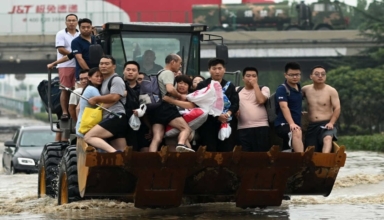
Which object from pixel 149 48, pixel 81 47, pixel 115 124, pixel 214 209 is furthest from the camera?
pixel 149 48

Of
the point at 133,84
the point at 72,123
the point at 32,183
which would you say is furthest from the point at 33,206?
the point at 32,183

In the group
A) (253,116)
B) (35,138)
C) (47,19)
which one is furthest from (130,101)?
(47,19)

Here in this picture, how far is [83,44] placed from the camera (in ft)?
53.1

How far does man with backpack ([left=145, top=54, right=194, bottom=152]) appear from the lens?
13531mm

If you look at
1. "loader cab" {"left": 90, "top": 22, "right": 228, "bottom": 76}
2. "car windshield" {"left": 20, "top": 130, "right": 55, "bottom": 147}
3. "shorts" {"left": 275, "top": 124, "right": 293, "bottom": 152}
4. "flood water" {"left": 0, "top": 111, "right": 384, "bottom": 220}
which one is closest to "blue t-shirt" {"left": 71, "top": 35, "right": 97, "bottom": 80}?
"loader cab" {"left": 90, "top": 22, "right": 228, "bottom": 76}

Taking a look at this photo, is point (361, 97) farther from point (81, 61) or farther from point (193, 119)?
point (193, 119)

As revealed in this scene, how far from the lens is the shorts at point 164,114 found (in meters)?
13.6

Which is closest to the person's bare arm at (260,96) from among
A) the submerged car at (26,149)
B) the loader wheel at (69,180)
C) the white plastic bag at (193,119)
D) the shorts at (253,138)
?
the shorts at (253,138)

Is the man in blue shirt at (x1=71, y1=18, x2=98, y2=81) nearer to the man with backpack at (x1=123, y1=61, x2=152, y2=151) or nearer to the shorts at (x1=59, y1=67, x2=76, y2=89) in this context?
the shorts at (x1=59, y1=67, x2=76, y2=89)

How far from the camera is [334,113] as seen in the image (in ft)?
45.8

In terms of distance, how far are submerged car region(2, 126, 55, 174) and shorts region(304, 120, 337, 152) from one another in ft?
40.6

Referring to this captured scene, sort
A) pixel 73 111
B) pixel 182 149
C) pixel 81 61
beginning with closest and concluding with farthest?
pixel 182 149 < pixel 73 111 < pixel 81 61

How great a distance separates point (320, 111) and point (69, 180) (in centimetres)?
328

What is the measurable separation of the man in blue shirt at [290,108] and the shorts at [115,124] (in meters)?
1.92
